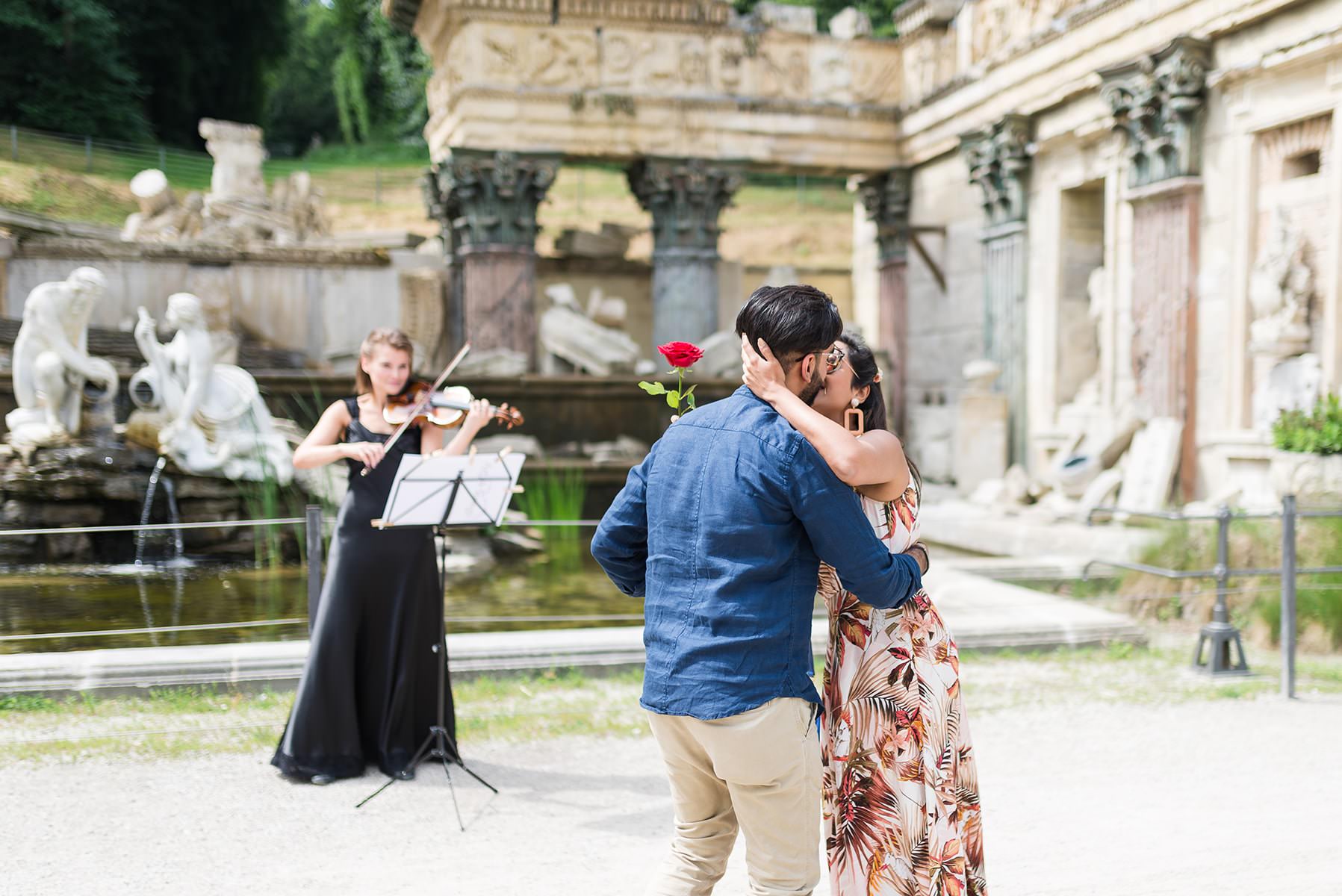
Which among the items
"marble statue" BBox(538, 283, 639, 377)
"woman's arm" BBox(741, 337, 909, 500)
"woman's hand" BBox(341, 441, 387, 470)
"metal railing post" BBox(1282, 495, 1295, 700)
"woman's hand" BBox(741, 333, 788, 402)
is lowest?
"metal railing post" BBox(1282, 495, 1295, 700)

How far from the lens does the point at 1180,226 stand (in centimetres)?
1259

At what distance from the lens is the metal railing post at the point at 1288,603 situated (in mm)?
5871

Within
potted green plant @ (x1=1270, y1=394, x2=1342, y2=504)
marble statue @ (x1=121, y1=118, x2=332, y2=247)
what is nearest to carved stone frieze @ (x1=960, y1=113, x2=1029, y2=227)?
potted green plant @ (x1=1270, y1=394, x2=1342, y2=504)

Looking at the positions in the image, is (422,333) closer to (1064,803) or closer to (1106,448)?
(1106,448)

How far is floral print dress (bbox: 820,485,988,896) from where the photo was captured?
2.64 meters

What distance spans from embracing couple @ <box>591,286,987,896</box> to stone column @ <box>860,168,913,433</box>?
55.7 ft

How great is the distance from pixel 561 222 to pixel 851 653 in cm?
3237

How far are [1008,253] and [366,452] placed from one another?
1343 centimetres

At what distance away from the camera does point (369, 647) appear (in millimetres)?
4609

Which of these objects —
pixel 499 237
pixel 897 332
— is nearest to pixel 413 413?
pixel 499 237

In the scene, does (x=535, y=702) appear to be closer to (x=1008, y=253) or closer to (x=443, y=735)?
(x=443, y=735)

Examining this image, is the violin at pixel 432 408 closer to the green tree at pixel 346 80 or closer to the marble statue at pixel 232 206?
the marble statue at pixel 232 206

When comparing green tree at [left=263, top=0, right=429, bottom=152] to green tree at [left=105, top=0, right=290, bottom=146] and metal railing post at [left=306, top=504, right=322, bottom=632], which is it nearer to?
green tree at [left=105, top=0, right=290, bottom=146]

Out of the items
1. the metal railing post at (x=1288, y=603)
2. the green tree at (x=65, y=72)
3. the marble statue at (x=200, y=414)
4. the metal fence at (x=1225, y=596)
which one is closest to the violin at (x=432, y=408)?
the metal fence at (x=1225, y=596)
